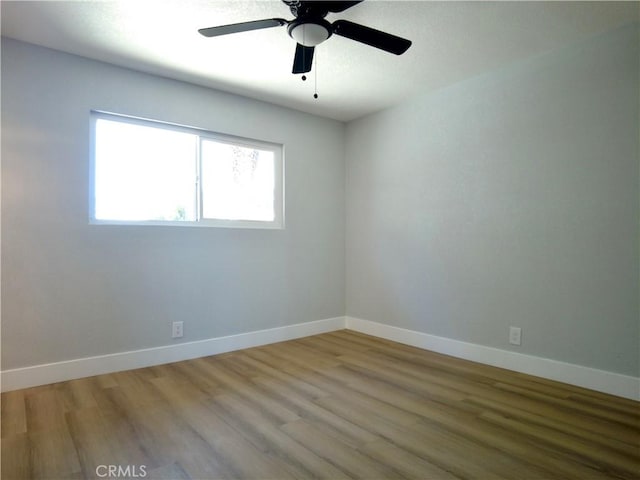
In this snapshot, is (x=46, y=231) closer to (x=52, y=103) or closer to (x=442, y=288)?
(x=52, y=103)

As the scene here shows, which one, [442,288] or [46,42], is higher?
[46,42]

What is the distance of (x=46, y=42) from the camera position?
8.14 feet

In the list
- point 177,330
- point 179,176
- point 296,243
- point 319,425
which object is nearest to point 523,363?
point 319,425

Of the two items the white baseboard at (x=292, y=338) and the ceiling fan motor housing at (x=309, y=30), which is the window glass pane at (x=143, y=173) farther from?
the ceiling fan motor housing at (x=309, y=30)

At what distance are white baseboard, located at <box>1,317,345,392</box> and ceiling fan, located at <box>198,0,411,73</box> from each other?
2.40 meters

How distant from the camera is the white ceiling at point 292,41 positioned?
211 cm

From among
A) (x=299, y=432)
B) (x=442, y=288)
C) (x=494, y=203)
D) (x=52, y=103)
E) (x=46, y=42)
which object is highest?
(x=46, y=42)

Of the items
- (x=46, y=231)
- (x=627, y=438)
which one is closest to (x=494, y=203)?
(x=627, y=438)

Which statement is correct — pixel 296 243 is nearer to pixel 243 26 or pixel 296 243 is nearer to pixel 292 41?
pixel 292 41

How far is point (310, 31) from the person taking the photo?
6.01 ft

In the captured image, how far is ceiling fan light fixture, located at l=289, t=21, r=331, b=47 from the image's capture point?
180 centimetres

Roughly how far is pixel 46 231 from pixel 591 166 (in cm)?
381

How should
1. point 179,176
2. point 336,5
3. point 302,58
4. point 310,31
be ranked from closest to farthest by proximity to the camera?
point 336,5 → point 310,31 → point 302,58 → point 179,176

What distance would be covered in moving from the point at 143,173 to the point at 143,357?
4.94 ft
